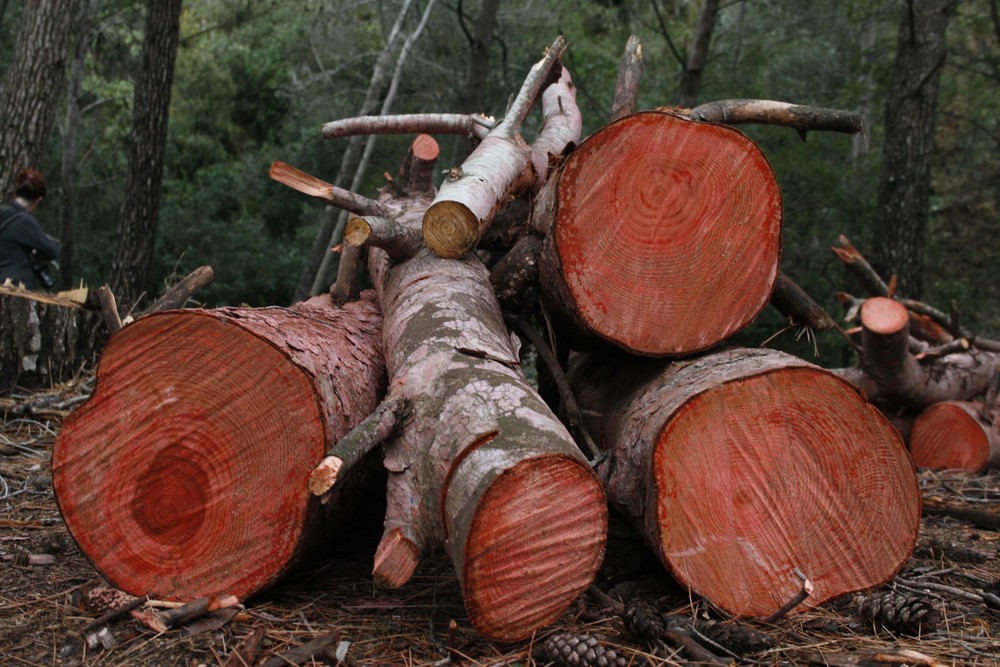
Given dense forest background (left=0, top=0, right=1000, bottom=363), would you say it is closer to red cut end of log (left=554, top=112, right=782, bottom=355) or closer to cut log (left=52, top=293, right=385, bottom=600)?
red cut end of log (left=554, top=112, right=782, bottom=355)

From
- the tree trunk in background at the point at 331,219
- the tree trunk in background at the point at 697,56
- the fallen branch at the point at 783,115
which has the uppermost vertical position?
the tree trunk in background at the point at 697,56

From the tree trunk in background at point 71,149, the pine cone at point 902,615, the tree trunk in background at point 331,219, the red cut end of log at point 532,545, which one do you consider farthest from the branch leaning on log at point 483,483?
the tree trunk in background at point 71,149

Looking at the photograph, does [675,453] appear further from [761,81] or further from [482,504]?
[761,81]

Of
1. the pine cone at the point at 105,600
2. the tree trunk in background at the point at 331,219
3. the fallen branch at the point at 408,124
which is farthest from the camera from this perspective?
the tree trunk in background at the point at 331,219

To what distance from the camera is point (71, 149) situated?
12258 millimetres

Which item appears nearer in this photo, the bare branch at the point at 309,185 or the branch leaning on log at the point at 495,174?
the branch leaning on log at the point at 495,174

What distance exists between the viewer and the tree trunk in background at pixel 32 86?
6957mm

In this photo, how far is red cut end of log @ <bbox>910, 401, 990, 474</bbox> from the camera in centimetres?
539

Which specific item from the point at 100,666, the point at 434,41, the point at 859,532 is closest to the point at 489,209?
the point at 859,532

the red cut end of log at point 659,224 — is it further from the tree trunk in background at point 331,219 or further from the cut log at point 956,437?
the tree trunk in background at point 331,219

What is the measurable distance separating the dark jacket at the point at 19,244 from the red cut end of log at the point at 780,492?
498cm

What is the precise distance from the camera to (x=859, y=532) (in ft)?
8.56

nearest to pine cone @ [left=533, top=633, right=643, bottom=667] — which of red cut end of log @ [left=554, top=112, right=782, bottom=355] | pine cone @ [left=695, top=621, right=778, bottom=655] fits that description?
pine cone @ [left=695, top=621, right=778, bottom=655]

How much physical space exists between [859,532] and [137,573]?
211 cm
